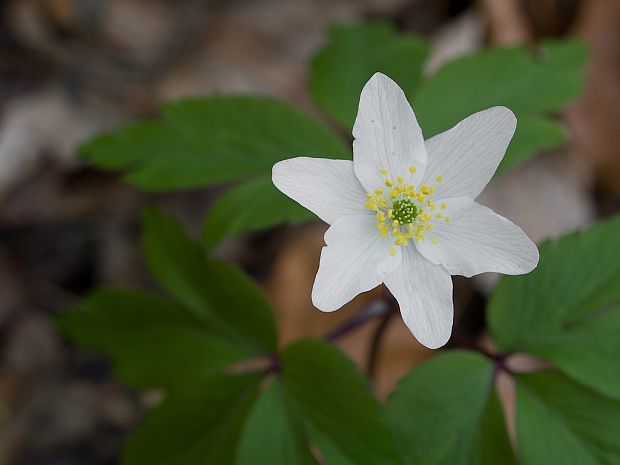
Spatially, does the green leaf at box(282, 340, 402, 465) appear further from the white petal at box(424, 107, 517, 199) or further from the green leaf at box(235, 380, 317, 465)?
the white petal at box(424, 107, 517, 199)

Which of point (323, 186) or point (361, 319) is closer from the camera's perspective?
point (323, 186)

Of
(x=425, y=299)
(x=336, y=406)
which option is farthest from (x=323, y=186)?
(x=336, y=406)

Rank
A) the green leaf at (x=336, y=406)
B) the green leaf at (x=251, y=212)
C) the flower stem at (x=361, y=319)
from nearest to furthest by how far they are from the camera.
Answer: the green leaf at (x=336, y=406)
the green leaf at (x=251, y=212)
the flower stem at (x=361, y=319)

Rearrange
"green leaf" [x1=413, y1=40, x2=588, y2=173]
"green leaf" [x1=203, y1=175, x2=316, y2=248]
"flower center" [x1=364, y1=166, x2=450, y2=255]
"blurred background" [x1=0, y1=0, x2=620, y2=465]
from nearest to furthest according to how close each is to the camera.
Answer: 1. "flower center" [x1=364, y1=166, x2=450, y2=255]
2. "green leaf" [x1=203, y1=175, x2=316, y2=248]
3. "green leaf" [x1=413, y1=40, x2=588, y2=173]
4. "blurred background" [x1=0, y1=0, x2=620, y2=465]

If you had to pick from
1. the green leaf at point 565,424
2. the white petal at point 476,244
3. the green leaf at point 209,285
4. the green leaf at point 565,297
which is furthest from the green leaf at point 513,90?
the green leaf at point 209,285

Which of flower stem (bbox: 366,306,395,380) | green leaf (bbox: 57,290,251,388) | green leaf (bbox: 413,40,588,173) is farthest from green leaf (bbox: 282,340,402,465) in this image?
green leaf (bbox: 413,40,588,173)

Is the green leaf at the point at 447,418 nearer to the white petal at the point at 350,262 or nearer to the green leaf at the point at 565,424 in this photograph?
the green leaf at the point at 565,424

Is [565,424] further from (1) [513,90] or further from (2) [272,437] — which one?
(1) [513,90]
